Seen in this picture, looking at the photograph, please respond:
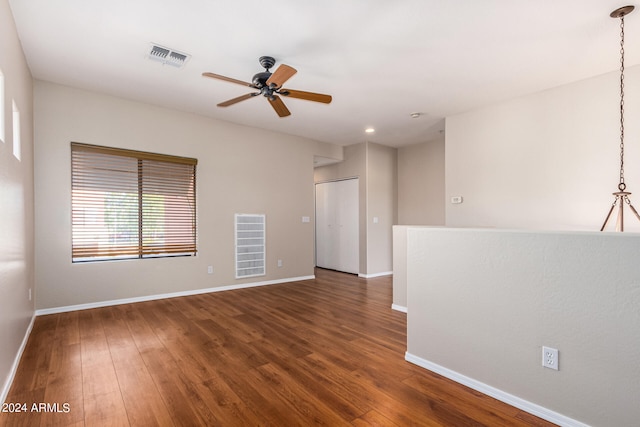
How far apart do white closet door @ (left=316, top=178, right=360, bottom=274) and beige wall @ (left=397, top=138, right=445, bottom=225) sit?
3.60 feet

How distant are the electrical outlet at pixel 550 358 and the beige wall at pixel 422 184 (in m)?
4.47

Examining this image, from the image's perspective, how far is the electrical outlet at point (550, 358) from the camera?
180cm

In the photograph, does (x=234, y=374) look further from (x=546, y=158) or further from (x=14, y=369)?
(x=546, y=158)

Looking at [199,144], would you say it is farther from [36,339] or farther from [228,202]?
[36,339]

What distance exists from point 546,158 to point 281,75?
336cm

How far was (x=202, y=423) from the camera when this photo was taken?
5.82ft

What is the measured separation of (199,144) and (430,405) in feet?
14.8

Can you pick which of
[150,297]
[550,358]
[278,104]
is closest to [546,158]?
[550,358]

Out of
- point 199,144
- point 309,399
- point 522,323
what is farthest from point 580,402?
point 199,144

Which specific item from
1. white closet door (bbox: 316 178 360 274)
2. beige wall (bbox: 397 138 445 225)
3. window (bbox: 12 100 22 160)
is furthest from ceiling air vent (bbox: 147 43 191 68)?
beige wall (bbox: 397 138 445 225)

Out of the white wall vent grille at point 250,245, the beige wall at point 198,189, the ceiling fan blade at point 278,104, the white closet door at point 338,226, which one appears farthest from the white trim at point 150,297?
the ceiling fan blade at point 278,104

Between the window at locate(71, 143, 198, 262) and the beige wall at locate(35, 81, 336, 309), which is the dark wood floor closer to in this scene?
the beige wall at locate(35, 81, 336, 309)

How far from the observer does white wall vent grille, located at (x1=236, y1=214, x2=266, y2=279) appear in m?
5.27

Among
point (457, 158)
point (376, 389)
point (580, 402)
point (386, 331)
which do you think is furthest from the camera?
point (457, 158)
